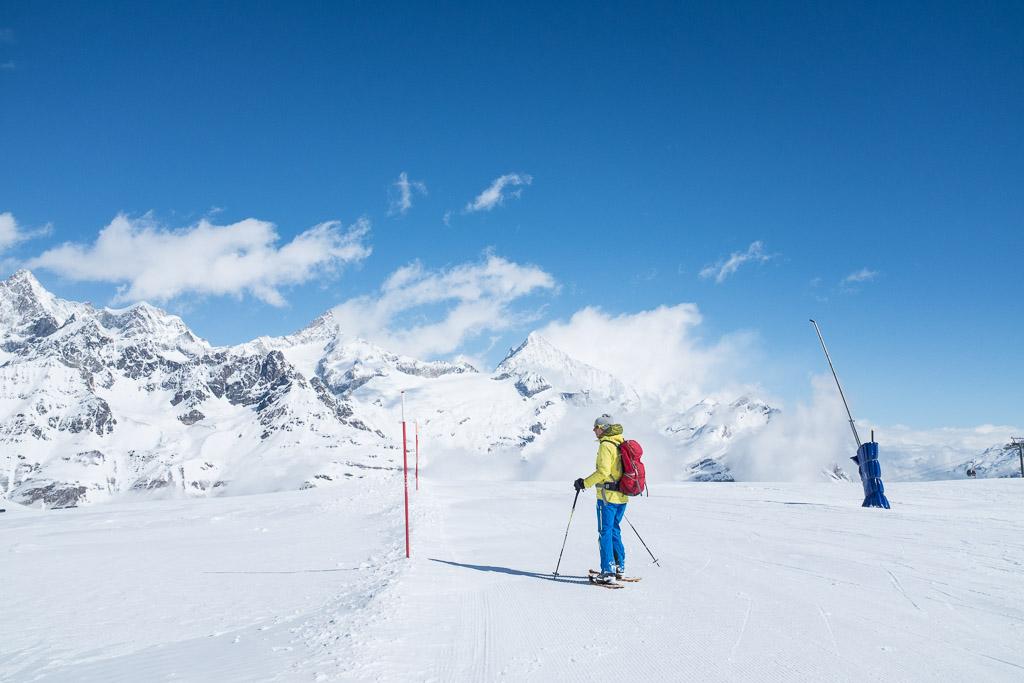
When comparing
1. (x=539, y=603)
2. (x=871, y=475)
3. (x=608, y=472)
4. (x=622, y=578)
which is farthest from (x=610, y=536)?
(x=871, y=475)

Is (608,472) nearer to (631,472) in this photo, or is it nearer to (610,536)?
(631,472)

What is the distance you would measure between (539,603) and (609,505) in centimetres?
223

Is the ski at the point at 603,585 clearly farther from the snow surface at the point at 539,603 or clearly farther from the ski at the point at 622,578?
the snow surface at the point at 539,603

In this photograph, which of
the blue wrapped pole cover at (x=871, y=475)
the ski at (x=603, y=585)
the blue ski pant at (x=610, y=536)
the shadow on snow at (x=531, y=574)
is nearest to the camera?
the ski at (x=603, y=585)

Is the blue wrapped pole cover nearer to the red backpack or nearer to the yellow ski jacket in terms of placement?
the red backpack

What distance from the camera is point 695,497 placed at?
26.2 metres

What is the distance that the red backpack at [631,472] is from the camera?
411 inches

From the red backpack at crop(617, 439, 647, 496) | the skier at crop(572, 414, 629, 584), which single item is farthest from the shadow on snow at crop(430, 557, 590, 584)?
the red backpack at crop(617, 439, 647, 496)

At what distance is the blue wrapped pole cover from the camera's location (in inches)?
774

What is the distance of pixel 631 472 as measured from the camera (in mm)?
10453

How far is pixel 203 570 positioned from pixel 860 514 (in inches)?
708

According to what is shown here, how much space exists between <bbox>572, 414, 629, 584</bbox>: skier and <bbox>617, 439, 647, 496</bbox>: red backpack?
Result: 95 mm

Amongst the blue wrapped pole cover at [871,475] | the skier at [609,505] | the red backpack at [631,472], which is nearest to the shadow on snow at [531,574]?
the skier at [609,505]

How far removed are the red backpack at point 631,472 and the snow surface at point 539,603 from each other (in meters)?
1.57
